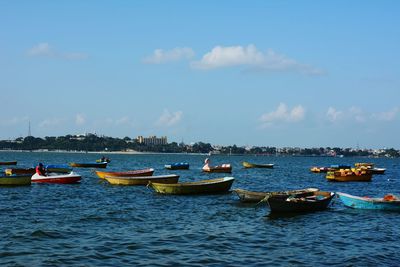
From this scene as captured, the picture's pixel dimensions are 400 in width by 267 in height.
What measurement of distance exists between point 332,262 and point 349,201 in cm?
1612

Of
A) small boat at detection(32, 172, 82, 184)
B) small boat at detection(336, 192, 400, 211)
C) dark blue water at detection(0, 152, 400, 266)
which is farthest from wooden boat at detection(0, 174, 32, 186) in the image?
small boat at detection(336, 192, 400, 211)

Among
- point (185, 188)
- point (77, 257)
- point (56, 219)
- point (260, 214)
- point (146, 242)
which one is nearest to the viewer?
point (77, 257)

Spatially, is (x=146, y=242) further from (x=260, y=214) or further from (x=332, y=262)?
(x=260, y=214)

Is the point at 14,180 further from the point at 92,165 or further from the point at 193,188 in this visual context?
the point at 92,165

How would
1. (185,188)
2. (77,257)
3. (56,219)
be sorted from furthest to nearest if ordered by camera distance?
(185,188) → (56,219) → (77,257)

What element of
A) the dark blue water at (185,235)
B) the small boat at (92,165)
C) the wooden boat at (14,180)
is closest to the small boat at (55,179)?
the wooden boat at (14,180)

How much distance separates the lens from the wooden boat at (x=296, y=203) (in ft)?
98.4

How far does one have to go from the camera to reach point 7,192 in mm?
43188

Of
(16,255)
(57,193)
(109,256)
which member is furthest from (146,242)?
(57,193)

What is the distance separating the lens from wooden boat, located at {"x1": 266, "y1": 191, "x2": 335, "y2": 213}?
29984 millimetres

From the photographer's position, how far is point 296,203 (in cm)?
3067

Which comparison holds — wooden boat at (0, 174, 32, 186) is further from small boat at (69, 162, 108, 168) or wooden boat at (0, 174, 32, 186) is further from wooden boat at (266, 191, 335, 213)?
small boat at (69, 162, 108, 168)

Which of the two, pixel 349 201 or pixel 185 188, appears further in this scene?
pixel 185 188

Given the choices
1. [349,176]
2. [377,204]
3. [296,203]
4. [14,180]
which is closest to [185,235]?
[296,203]
